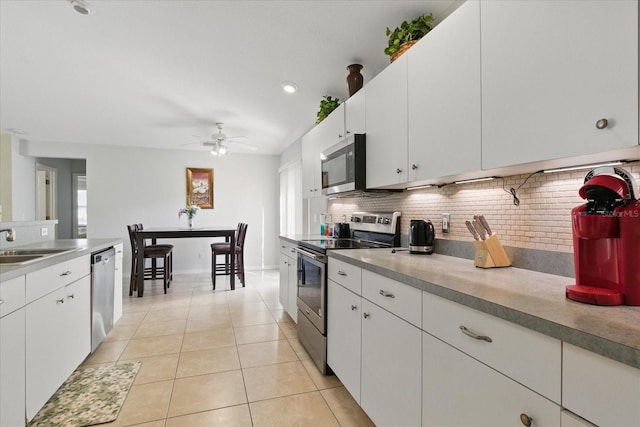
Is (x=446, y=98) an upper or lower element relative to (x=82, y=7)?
lower

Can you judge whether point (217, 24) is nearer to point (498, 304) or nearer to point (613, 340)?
point (498, 304)

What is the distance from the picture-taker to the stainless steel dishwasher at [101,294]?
99.1 inches

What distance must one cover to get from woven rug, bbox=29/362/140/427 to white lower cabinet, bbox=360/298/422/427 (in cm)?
148

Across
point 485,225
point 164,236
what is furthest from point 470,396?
point 164,236

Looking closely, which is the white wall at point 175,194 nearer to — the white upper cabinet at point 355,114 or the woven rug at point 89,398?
the woven rug at point 89,398

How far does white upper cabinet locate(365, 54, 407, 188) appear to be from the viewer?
1.87 meters

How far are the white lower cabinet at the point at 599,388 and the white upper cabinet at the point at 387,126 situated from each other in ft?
4.24

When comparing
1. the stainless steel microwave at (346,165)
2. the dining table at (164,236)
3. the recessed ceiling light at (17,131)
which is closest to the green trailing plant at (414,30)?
the stainless steel microwave at (346,165)

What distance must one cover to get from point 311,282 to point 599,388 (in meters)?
2.00

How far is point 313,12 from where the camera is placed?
6.94 ft

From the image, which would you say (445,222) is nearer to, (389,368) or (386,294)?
(386,294)

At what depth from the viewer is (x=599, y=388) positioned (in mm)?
655

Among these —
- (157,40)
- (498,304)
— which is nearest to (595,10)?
(498,304)

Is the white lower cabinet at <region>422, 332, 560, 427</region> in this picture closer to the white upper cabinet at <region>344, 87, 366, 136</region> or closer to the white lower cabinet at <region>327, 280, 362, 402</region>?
the white lower cabinet at <region>327, 280, 362, 402</region>
